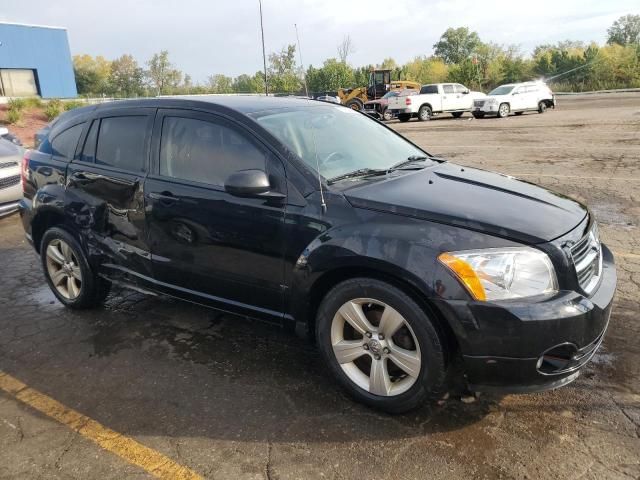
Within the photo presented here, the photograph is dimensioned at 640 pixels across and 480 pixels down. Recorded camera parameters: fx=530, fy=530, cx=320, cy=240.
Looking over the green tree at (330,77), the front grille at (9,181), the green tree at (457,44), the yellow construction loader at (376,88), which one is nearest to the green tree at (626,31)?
the green tree at (457,44)

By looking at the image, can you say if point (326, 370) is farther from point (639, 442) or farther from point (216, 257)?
point (639, 442)

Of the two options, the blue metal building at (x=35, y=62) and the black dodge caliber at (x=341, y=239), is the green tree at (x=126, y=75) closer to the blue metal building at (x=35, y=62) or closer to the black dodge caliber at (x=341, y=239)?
the blue metal building at (x=35, y=62)

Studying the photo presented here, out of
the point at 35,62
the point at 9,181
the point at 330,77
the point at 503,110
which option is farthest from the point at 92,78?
the point at 9,181

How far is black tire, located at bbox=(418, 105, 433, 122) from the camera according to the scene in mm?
27000

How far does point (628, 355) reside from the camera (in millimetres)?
3402

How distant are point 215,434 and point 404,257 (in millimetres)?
1355

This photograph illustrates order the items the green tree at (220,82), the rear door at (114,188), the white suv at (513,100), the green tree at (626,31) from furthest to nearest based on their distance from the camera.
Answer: the green tree at (626,31) < the green tree at (220,82) < the white suv at (513,100) < the rear door at (114,188)

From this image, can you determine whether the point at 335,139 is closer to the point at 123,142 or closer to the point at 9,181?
the point at 123,142

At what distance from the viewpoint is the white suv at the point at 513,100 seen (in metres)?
25.5

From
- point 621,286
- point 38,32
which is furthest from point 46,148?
point 38,32

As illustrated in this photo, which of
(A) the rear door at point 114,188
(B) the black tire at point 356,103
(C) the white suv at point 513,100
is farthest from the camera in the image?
(B) the black tire at point 356,103

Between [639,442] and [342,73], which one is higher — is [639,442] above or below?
below

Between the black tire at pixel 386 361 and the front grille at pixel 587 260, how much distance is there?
0.80 metres

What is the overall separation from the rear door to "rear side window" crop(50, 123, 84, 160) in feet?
0.33
